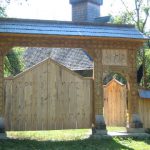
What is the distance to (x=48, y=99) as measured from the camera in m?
14.5

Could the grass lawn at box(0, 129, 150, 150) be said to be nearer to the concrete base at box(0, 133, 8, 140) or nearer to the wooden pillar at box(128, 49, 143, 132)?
the concrete base at box(0, 133, 8, 140)

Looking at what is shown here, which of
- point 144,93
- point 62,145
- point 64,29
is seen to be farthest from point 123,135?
point 64,29

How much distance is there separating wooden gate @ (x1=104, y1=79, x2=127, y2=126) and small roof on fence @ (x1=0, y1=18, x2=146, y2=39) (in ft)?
9.17

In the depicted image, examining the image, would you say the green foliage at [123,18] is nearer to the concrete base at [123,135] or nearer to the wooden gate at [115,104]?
the wooden gate at [115,104]

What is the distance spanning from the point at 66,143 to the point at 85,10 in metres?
15.7

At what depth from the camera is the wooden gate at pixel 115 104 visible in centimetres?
1702

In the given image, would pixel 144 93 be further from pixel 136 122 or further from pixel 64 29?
pixel 64 29

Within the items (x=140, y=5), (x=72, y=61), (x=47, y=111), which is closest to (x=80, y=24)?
(x=47, y=111)

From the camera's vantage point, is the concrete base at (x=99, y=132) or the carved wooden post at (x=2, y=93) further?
the concrete base at (x=99, y=132)

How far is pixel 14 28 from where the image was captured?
14.0m

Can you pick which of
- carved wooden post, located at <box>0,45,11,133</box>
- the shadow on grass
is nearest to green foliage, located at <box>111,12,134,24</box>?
carved wooden post, located at <box>0,45,11,133</box>

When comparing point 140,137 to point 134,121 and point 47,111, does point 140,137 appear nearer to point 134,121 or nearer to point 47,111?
point 134,121

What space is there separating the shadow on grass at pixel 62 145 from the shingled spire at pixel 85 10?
49.3 ft

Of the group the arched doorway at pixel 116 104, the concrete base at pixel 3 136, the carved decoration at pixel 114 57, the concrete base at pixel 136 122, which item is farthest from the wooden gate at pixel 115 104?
the concrete base at pixel 3 136
